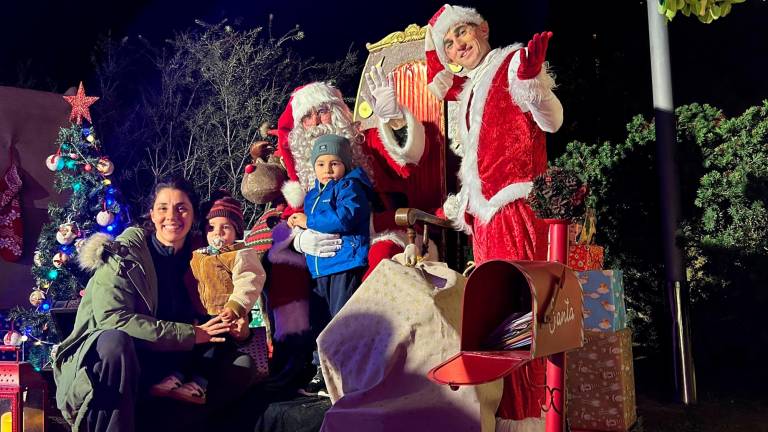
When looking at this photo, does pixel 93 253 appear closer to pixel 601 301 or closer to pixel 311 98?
pixel 311 98

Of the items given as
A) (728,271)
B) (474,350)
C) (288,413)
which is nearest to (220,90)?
(288,413)

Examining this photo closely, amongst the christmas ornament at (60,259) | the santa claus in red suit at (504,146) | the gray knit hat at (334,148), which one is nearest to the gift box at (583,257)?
the santa claus in red suit at (504,146)

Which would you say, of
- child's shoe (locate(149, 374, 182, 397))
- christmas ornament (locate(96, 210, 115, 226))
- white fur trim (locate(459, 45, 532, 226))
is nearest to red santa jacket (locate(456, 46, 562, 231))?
white fur trim (locate(459, 45, 532, 226))

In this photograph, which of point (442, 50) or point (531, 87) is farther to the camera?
point (442, 50)

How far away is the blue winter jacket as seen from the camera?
13.2ft

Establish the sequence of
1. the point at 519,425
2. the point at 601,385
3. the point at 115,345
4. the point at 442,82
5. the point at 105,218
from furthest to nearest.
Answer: the point at 105,218
the point at 442,82
the point at 115,345
the point at 601,385
the point at 519,425

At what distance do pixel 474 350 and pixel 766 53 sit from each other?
4323mm

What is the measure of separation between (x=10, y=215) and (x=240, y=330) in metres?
3.69

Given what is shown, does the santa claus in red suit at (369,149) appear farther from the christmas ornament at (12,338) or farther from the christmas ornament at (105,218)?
the christmas ornament at (12,338)

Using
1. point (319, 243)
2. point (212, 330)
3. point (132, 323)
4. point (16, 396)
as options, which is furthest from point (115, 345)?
point (319, 243)

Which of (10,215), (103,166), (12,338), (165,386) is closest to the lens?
(165,386)

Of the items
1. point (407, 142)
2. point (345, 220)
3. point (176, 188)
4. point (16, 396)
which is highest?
point (407, 142)

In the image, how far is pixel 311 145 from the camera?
14.6ft

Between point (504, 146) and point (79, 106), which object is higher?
point (79, 106)
